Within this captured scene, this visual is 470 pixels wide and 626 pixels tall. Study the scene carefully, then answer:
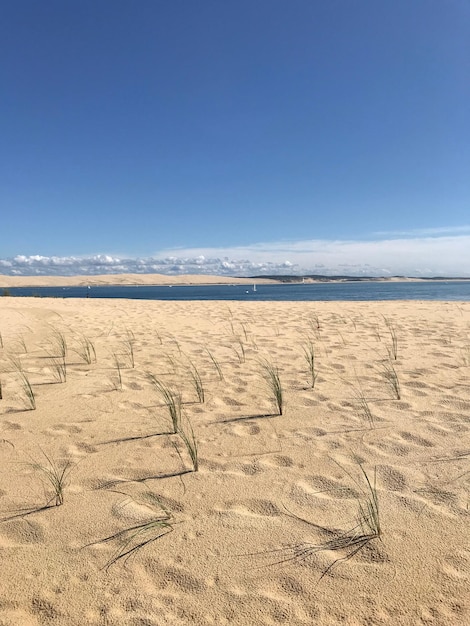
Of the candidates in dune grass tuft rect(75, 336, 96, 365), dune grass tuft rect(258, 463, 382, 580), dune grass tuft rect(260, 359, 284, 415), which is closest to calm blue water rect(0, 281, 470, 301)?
dune grass tuft rect(260, 359, 284, 415)

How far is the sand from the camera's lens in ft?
5.65

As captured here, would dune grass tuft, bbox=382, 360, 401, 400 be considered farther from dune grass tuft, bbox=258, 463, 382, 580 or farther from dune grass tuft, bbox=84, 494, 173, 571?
dune grass tuft, bbox=84, 494, 173, 571

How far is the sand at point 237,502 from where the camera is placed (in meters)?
1.72

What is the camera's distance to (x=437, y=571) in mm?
1837

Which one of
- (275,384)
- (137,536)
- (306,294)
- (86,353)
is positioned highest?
(275,384)

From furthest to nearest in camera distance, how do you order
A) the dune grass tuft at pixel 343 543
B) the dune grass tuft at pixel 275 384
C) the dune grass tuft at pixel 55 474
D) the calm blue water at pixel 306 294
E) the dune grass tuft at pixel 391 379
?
the calm blue water at pixel 306 294 < the dune grass tuft at pixel 391 379 < the dune grass tuft at pixel 275 384 < the dune grass tuft at pixel 55 474 < the dune grass tuft at pixel 343 543

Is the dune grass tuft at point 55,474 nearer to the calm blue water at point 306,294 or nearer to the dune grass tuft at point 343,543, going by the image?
the dune grass tuft at point 343,543

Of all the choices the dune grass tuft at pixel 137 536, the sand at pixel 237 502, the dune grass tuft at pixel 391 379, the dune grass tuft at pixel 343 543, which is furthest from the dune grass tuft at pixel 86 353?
the dune grass tuft at pixel 343 543

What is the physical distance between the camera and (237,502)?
2.43 m

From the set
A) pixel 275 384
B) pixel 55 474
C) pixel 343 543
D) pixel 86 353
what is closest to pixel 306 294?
pixel 86 353

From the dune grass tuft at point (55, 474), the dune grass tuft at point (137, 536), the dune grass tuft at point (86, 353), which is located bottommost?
the dune grass tuft at point (137, 536)

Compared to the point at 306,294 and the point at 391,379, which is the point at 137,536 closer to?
the point at 391,379

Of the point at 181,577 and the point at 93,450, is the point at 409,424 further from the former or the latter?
the point at 93,450

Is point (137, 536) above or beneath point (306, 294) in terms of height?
above
